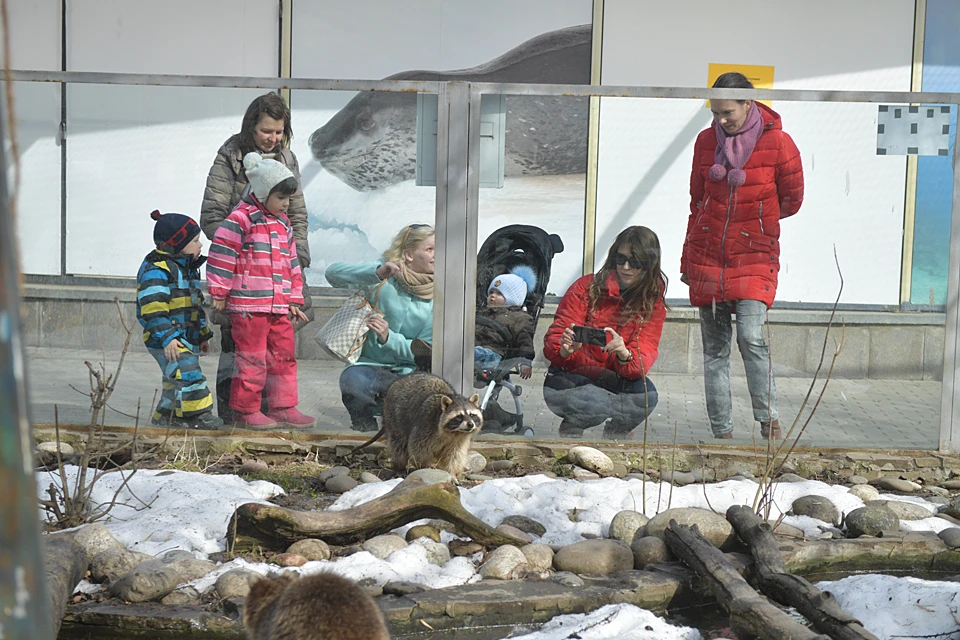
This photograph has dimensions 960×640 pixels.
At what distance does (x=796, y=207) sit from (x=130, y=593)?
189 inches

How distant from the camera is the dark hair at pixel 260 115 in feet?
21.7

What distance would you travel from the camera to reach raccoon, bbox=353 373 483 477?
6.12 metres

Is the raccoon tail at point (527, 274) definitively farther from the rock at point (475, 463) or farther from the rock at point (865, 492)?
the rock at point (865, 492)

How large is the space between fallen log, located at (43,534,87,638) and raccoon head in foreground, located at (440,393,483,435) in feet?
7.98

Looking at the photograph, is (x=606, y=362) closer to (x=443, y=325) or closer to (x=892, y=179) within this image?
(x=443, y=325)

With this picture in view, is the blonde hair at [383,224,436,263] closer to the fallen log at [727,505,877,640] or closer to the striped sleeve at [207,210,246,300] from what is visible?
the striped sleeve at [207,210,246,300]

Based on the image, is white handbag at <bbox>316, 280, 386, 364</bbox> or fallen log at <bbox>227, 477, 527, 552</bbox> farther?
white handbag at <bbox>316, 280, 386, 364</bbox>

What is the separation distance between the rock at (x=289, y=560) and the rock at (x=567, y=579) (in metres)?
1.16

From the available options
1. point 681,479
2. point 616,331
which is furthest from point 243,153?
point 681,479

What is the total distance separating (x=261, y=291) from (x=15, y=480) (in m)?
6.00

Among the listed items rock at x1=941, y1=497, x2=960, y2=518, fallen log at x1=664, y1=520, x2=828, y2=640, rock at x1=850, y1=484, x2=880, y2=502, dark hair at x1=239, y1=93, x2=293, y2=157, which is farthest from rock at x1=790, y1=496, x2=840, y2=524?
dark hair at x1=239, y1=93, x2=293, y2=157

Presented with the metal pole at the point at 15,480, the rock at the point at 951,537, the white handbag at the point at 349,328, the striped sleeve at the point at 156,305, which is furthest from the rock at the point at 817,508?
the metal pole at the point at 15,480

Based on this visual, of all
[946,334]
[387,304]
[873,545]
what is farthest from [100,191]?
[946,334]

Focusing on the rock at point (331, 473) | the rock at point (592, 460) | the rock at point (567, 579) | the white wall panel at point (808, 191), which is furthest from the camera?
the white wall panel at point (808, 191)
